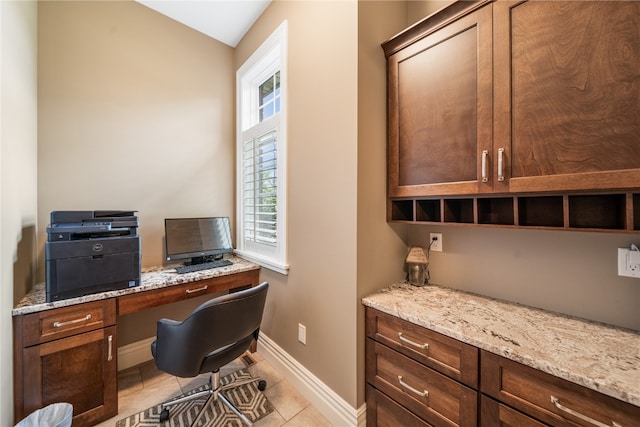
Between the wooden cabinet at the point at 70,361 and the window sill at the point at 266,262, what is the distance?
1.04 meters

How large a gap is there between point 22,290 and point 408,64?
2.70m

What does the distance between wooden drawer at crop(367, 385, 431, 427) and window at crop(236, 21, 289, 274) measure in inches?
39.6

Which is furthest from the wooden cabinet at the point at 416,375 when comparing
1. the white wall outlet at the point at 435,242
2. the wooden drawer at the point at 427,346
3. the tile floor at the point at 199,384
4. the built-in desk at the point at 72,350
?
the built-in desk at the point at 72,350

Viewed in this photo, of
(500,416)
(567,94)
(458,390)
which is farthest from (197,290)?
(567,94)

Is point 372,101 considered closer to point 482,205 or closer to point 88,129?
point 482,205

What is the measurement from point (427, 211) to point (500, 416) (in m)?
1.02

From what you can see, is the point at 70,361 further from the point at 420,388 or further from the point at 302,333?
the point at 420,388

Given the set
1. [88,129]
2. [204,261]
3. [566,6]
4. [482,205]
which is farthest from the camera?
[204,261]

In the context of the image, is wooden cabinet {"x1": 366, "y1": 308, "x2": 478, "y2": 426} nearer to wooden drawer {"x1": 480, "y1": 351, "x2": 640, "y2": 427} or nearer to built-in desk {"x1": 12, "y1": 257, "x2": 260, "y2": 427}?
wooden drawer {"x1": 480, "y1": 351, "x2": 640, "y2": 427}

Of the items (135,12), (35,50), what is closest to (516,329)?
(35,50)

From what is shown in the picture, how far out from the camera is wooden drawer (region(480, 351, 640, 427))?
2.48ft

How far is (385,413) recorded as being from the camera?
4.42 feet

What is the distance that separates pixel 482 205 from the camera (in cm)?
143

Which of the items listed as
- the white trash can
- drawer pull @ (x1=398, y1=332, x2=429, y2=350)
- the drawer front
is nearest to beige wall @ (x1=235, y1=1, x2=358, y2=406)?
the drawer front
